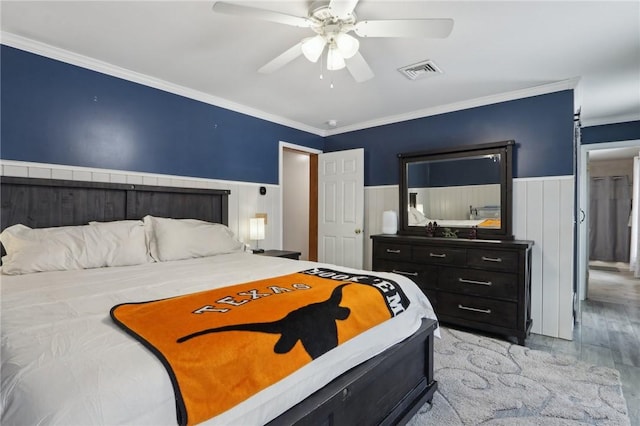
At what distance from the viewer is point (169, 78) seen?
3072 millimetres

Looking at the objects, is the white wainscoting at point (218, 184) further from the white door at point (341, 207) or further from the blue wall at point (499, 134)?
the blue wall at point (499, 134)

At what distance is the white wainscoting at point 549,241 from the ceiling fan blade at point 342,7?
256cm

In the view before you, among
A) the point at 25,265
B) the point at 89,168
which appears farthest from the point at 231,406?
the point at 89,168

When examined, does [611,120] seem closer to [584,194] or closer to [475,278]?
[584,194]

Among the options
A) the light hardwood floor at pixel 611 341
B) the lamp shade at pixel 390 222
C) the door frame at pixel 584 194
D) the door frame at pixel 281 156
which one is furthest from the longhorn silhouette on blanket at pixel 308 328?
the door frame at pixel 584 194

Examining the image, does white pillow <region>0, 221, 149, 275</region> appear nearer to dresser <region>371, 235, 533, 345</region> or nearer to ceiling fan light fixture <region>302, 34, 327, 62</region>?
ceiling fan light fixture <region>302, 34, 327, 62</region>

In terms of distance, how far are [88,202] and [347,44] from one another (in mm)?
2345

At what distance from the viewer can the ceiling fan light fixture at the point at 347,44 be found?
1936mm

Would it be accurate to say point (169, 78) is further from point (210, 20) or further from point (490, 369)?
point (490, 369)

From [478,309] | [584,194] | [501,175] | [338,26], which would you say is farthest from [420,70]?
[584,194]

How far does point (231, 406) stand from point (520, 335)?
9.24ft

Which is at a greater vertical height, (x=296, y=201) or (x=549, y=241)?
(x=296, y=201)

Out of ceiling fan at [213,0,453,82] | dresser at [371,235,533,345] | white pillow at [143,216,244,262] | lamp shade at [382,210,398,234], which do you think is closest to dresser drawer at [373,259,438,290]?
dresser at [371,235,533,345]

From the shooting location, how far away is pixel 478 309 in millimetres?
3072
